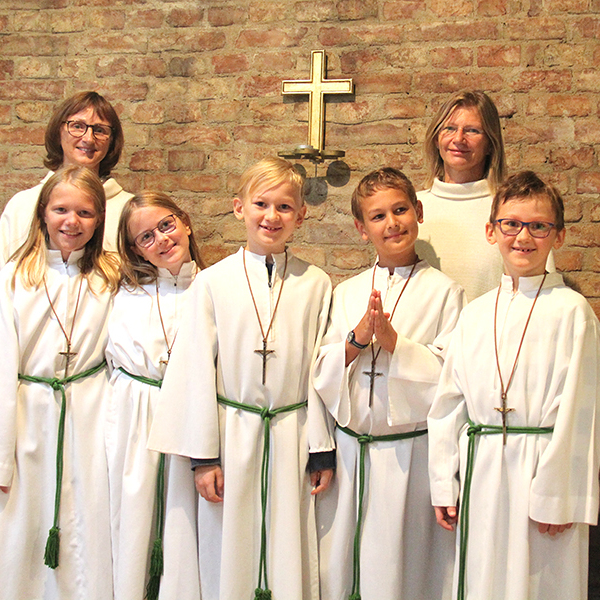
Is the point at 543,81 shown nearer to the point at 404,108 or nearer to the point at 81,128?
the point at 404,108

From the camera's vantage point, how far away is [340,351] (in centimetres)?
250

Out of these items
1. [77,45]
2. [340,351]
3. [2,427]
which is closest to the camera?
[340,351]

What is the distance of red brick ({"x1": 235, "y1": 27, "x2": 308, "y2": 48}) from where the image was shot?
3672 millimetres

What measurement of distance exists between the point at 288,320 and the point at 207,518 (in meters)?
0.73

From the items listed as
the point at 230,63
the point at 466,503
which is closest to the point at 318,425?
the point at 466,503

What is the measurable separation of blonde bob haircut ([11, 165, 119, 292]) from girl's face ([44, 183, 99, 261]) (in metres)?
0.02

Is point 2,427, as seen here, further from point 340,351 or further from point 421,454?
point 421,454

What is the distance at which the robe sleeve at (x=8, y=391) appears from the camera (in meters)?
2.68

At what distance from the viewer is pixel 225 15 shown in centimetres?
376

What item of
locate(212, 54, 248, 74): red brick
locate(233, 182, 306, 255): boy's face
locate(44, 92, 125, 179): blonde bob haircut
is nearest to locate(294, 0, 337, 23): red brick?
locate(212, 54, 248, 74): red brick

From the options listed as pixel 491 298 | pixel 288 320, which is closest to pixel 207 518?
pixel 288 320

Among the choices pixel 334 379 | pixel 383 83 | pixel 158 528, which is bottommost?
pixel 158 528

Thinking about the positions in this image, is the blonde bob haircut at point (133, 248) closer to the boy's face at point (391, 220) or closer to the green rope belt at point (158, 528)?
the green rope belt at point (158, 528)

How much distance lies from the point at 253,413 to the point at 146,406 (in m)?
0.41
